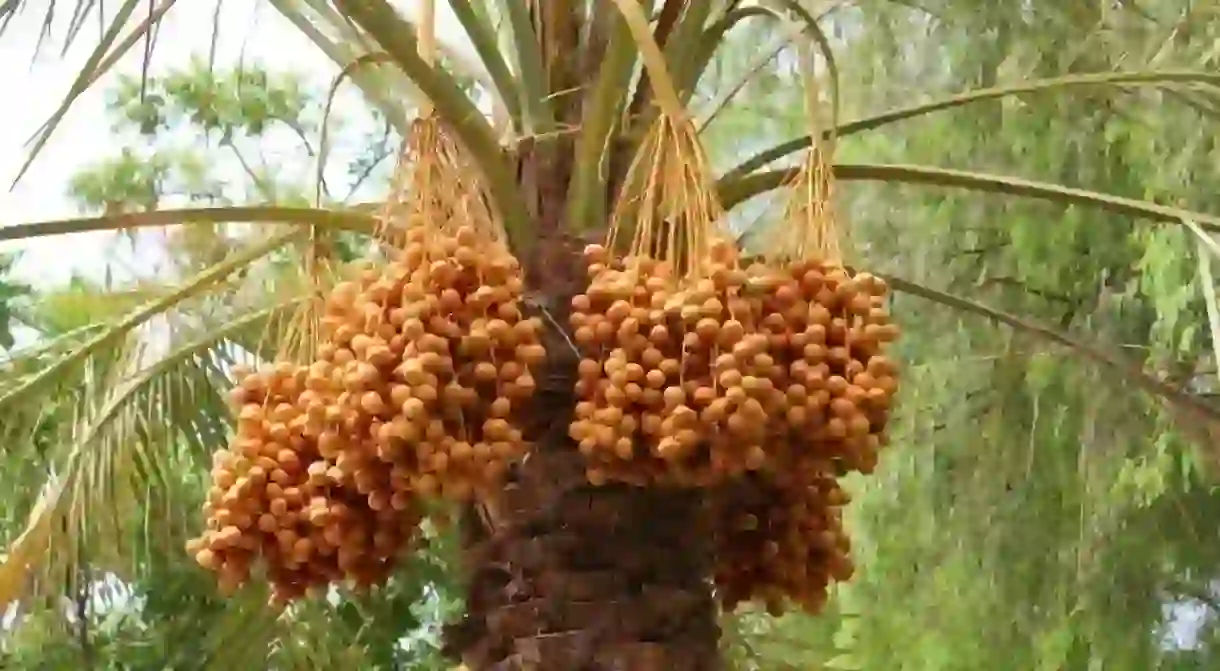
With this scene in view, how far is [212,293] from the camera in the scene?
1.51 metres

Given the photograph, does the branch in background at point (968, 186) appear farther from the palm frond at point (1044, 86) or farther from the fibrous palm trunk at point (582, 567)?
the fibrous palm trunk at point (582, 567)

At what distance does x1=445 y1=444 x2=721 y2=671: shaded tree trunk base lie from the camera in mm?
946

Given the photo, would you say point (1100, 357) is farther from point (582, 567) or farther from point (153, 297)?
point (153, 297)

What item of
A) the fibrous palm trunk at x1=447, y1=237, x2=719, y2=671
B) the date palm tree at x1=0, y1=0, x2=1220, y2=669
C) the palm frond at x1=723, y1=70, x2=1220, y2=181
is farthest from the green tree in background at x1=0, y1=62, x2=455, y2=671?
the palm frond at x1=723, y1=70, x2=1220, y2=181

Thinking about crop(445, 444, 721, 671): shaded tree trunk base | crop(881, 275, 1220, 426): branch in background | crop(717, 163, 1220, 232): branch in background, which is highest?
crop(717, 163, 1220, 232): branch in background

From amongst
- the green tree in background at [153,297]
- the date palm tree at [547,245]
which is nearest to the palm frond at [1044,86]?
the date palm tree at [547,245]

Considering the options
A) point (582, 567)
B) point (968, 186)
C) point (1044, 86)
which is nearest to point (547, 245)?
point (582, 567)

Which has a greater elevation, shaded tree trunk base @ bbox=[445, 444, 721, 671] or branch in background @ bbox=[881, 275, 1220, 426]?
branch in background @ bbox=[881, 275, 1220, 426]

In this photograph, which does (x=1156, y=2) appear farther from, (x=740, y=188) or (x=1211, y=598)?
(x=740, y=188)

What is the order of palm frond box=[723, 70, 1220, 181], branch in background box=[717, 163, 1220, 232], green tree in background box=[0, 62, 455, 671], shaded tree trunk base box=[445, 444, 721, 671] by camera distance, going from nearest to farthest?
shaded tree trunk base box=[445, 444, 721, 671]
branch in background box=[717, 163, 1220, 232]
palm frond box=[723, 70, 1220, 181]
green tree in background box=[0, 62, 455, 671]

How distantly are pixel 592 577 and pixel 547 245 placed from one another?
0.70 ft

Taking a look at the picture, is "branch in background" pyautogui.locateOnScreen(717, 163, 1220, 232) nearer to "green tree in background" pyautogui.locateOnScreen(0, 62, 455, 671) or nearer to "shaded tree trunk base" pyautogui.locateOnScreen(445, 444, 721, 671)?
"shaded tree trunk base" pyautogui.locateOnScreen(445, 444, 721, 671)

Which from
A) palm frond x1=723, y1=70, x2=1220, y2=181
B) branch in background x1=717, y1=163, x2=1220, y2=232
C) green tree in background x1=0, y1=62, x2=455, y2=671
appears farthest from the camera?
green tree in background x1=0, y1=62, x2=455, y2=671

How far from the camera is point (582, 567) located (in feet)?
3.15
